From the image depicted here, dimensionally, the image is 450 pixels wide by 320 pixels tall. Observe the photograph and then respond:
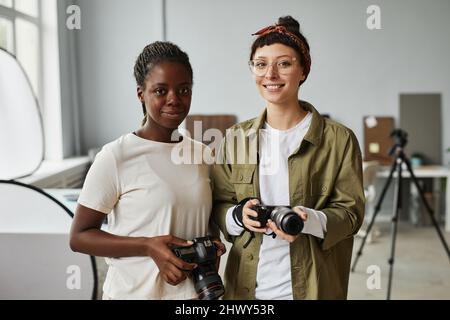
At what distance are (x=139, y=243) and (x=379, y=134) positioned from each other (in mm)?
622

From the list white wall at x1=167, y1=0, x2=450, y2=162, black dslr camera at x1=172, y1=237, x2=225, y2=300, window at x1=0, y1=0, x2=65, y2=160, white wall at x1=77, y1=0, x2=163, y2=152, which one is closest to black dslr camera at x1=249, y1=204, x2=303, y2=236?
black dslr camera at x1=172, y1=237, x2=225, y2=300

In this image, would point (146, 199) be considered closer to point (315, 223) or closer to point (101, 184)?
point (101, 184)

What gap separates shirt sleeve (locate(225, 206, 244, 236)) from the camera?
2.54 feet

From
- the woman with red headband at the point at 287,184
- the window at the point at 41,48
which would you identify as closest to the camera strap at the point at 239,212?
the woman with red headband at the point at 287,184

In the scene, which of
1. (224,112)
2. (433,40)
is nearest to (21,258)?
(224,112)

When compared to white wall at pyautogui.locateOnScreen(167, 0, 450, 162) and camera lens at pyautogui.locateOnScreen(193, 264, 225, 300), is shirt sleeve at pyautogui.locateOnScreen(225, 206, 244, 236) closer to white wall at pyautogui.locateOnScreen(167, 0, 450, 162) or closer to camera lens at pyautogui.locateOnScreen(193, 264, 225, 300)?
camera lens at pyautogui.locateOnScreen(193, 264, 225, 300)

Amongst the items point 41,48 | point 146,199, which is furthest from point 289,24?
point 41,48

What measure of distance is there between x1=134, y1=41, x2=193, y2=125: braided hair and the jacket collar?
0.14m

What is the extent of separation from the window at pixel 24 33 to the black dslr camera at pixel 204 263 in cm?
58

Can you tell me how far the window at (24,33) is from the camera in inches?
38.0

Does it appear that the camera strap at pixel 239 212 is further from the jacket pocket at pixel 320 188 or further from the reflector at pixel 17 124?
the reflector at pixel 17 124

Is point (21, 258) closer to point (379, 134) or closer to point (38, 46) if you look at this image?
point (38, 46)

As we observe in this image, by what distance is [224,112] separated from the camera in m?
0.94

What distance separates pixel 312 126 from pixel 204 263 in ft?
0.99
